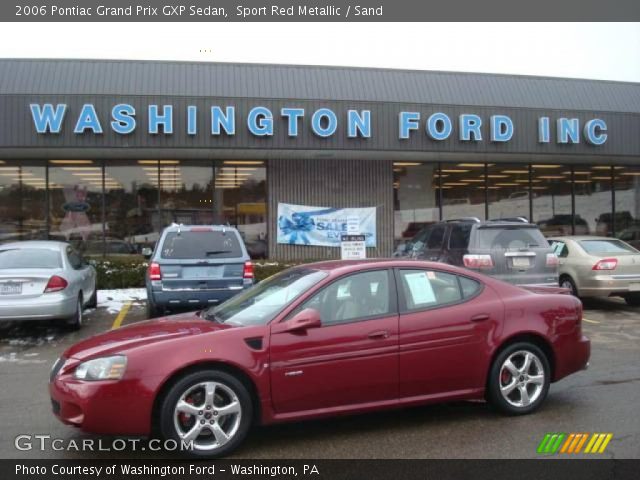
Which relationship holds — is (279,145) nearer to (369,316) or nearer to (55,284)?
(55,284)

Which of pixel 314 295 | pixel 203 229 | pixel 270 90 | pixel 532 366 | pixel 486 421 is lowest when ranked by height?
pixel 486 421

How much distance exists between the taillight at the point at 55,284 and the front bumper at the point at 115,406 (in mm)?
5162

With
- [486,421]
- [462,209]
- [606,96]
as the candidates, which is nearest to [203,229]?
[486,421]

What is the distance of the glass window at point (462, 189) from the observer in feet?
60.0

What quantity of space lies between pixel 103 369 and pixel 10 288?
533cm

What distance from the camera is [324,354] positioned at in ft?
15.2

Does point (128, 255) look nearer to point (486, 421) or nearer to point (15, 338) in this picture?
point (15, 338)

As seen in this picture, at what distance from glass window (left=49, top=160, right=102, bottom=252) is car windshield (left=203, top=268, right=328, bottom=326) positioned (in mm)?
12113

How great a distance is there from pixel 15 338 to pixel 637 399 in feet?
27.6

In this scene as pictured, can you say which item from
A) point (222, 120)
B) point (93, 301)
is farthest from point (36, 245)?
point (222, 120)

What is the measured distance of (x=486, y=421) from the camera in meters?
5.12

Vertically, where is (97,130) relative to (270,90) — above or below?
below

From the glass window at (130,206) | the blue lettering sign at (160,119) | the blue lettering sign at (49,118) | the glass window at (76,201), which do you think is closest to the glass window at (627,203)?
the blue lettering sign at (160,119)

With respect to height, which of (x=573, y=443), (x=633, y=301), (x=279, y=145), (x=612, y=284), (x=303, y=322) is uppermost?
(x=279, y=145)
